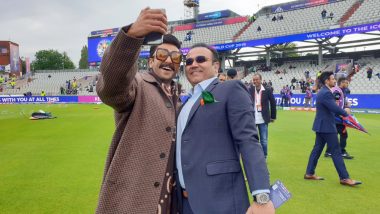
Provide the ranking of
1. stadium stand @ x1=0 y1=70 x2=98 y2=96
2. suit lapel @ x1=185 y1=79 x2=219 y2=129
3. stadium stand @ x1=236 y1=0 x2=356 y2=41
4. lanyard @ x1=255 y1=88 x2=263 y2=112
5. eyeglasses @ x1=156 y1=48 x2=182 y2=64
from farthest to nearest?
1. stadium stand @ x1=0 y1=70 x2=98 y2=96
2. stadium stand @ x1=236 y1=0 x2=356 y2=41
3. lanyard @ x1=255 y1=88 x2=263 y2=112
4. eyeglasses @ x1=156 y1=48 x2=182 y2=64
5. suit lapel @ x1=185 y1=79 x2=219 y2=129

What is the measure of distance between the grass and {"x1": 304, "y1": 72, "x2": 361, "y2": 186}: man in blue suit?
233 mm

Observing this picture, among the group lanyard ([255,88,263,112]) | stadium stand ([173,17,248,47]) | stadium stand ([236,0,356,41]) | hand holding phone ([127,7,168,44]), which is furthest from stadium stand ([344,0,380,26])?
hand holding phone ([127,7,168,44])

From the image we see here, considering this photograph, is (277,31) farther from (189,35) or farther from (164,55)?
(164,55)

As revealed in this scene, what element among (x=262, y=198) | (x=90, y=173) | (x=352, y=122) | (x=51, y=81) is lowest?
(x=90, y=173)

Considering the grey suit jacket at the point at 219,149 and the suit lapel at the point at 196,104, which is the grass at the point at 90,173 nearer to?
the grey suit jacket at the point at 219,149

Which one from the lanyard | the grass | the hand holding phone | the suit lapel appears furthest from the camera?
the lanyard

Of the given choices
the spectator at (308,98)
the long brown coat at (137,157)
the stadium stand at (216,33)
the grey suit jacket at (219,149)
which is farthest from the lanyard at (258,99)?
the stadium stand at (216,33)

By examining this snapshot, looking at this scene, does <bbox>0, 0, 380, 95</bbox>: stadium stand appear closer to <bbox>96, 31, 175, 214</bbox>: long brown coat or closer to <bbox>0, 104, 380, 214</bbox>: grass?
<bbox>0, 104, 380, 214</bbox>: grass

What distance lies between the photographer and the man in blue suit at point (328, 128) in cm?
607

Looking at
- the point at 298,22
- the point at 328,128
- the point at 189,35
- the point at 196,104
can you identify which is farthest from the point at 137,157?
the point at 189,35

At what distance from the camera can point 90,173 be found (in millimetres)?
7059

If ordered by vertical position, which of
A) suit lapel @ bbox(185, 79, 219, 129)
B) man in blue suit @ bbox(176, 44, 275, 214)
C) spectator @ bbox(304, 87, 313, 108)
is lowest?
spectator @ bbox(304, 87, 313, 108)

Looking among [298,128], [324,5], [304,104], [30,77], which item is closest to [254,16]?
[324,5]

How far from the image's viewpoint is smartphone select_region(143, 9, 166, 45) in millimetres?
1943
